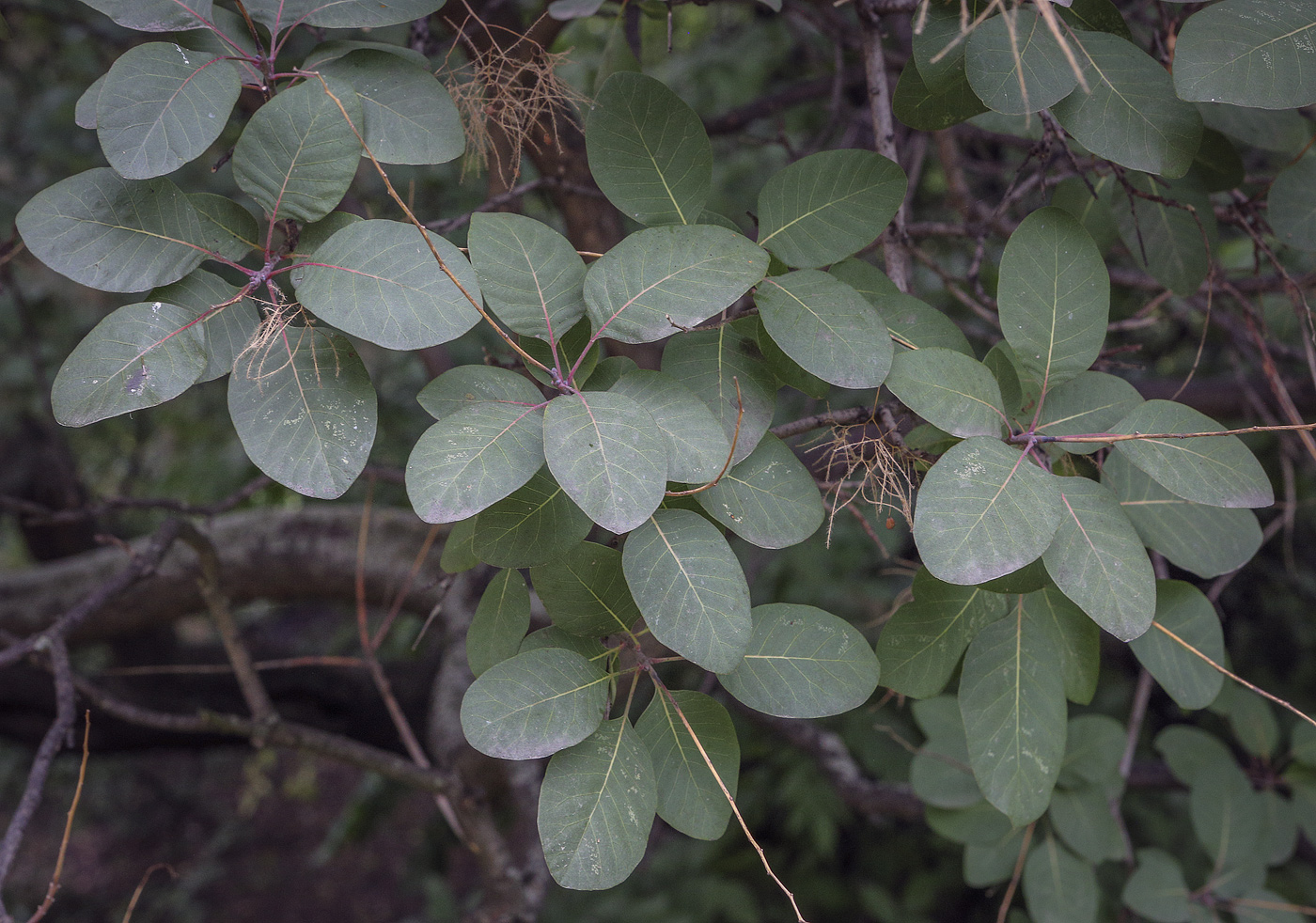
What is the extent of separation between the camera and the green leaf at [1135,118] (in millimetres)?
717

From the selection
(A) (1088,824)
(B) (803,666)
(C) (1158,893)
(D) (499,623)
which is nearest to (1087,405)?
(B) (803,666)

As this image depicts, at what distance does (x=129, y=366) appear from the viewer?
24.5 inches

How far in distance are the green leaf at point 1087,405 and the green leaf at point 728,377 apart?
0.81 ft

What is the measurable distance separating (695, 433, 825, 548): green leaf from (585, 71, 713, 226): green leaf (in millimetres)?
228

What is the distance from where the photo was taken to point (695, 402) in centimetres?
63

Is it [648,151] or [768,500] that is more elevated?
[648,151]

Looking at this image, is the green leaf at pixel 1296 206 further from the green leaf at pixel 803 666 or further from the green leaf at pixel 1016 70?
the green leaf at pixel 803 666

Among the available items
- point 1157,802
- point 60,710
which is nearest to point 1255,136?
point 60,710

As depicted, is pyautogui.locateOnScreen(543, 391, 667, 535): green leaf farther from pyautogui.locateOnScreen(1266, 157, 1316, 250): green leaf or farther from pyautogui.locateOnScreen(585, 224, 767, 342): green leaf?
pyautogui.locateOnScreen(1266, 157, 1316, 250): green leaf

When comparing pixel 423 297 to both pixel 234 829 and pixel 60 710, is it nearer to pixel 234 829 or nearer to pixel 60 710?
pixel 60 710

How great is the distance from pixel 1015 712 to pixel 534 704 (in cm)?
43

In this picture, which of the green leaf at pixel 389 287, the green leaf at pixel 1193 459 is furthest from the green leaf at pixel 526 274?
the green leaf at pixel 1193 459

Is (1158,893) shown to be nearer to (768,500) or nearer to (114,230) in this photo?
(768,500)

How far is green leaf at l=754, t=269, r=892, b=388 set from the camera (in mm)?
631
